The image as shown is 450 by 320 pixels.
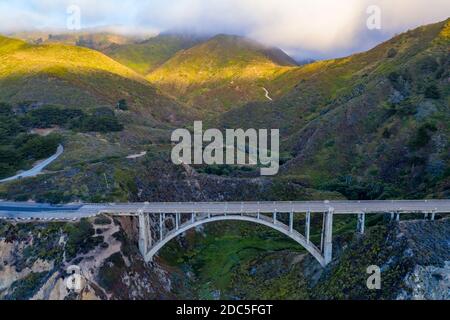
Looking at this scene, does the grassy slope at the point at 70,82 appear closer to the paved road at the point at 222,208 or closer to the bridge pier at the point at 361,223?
the paved road at the point at 222,208

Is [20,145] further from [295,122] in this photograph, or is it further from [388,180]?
[295,122]

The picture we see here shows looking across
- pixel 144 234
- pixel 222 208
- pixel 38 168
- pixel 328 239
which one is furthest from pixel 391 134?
pixel 38 168

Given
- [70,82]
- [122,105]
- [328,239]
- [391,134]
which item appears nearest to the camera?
[328,239]

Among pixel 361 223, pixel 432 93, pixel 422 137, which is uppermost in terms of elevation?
pixel 432 93

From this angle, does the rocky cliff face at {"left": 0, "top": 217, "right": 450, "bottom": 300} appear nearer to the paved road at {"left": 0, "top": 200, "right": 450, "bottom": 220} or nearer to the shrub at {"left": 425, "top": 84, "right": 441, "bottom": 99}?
the paved road at {"left": 0, "top": 200, "right": 450, "bottom": 220}

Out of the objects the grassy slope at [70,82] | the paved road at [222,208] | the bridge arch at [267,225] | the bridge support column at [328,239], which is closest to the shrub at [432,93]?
the paved road at [222,208]

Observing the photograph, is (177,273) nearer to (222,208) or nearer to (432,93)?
(222,208)

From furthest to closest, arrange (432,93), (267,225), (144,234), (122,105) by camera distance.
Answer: (122,105) → (432,93) → (144,234) → (267,225)
